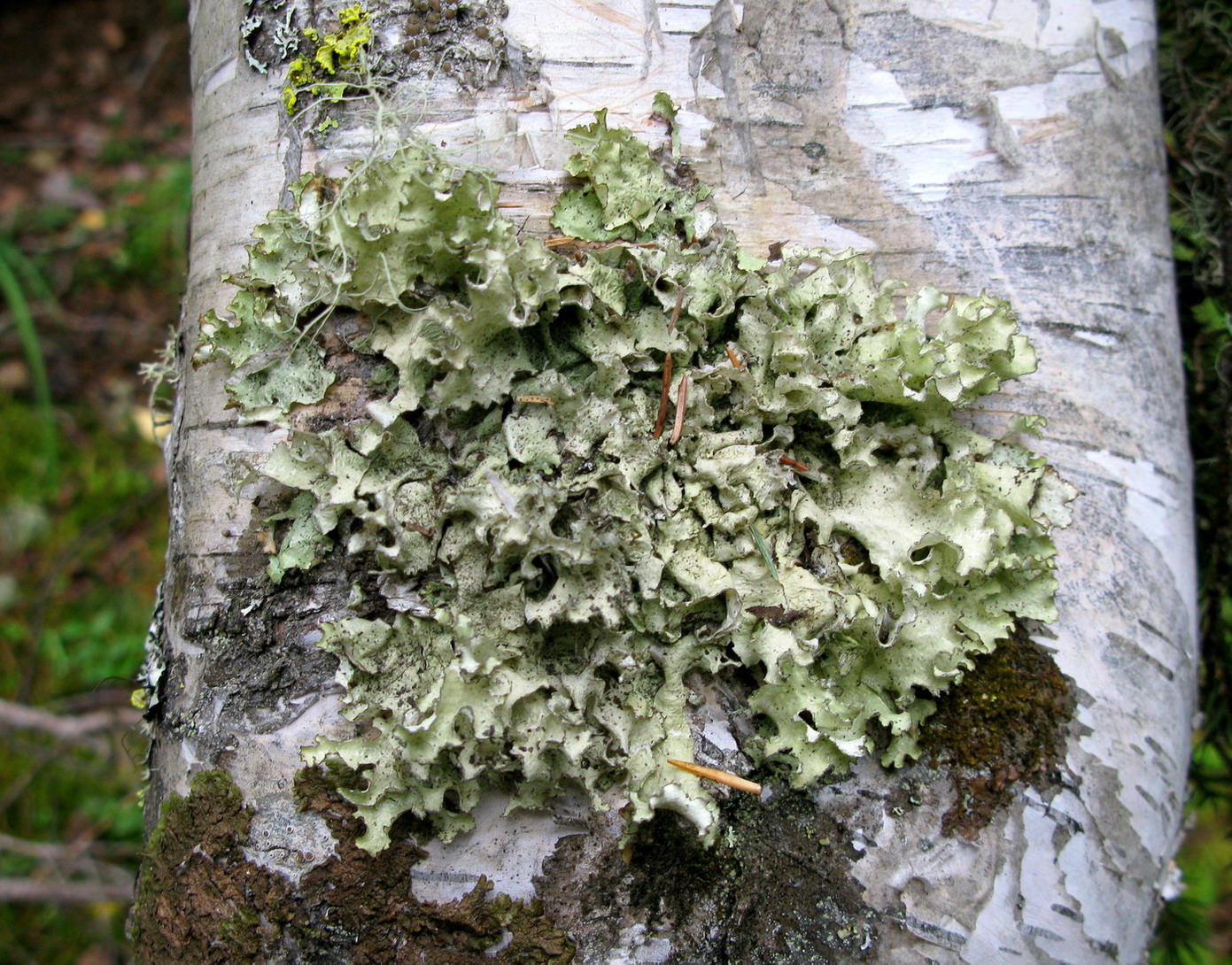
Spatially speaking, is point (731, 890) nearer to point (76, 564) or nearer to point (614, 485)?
point (614, 485)

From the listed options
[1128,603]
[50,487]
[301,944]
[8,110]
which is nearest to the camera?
[301,944]

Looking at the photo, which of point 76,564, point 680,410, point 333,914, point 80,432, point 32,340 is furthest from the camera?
point 80,432

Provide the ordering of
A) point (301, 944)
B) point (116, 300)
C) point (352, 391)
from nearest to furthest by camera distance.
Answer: point (301, 944) < point (352, 391) < point (116, 300)

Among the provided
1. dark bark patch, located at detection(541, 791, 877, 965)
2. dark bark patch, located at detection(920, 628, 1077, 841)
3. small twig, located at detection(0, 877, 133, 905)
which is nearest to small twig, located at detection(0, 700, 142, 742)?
small twig, located at detection(0, 877, 133, 905)

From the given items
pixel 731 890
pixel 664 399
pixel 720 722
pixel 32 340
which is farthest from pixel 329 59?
pixel 32 340

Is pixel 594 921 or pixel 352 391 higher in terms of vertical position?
pixel 352 391

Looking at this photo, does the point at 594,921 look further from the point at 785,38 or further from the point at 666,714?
the point at 785,38

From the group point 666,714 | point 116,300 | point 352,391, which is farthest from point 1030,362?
point 116,300
